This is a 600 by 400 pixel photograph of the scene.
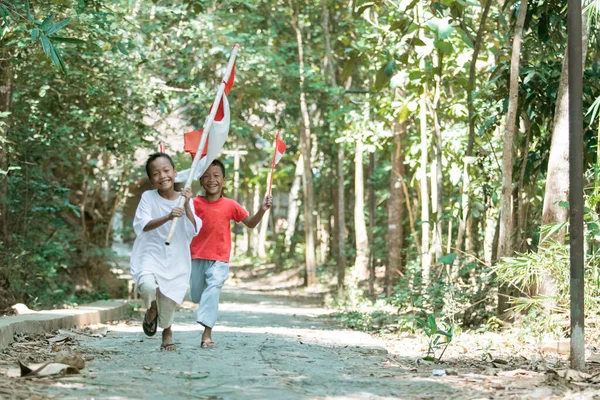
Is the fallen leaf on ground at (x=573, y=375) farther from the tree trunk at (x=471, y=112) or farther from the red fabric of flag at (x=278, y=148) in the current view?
the tree trunk at (x=471, y=112)

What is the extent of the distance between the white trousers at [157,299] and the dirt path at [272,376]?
0.30 metres

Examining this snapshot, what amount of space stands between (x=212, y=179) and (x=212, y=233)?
523 millimetres

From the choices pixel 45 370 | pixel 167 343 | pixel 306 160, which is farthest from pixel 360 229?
pixel 45 370

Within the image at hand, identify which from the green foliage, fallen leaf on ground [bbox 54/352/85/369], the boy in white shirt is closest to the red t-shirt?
the boy in white shirt

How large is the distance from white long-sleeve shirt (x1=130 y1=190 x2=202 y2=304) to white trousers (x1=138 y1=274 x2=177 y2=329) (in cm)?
6

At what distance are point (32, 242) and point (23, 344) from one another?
18.1 feet

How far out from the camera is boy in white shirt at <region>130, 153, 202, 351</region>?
7.93 m

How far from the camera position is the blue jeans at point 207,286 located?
825 cm

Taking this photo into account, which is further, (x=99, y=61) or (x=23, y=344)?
(x=99, y=61)

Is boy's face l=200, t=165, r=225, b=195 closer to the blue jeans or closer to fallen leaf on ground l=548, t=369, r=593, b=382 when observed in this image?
the blue jeans

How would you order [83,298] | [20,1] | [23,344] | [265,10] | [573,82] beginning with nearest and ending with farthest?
[573,82] < [23,344] < [20,1] < [83,298] < [265,10]

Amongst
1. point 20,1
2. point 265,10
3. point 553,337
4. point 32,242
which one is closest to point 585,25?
point 553,337

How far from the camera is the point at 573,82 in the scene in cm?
592

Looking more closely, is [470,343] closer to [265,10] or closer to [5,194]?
[5,194]
